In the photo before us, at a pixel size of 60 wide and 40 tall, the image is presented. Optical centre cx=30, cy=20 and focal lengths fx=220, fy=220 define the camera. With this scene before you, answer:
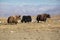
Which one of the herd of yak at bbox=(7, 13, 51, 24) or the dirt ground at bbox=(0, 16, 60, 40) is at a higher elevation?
the herd of yak at bbox=(7, 13, 51, 24)

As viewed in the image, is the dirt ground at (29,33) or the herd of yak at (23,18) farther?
the herd of yak at (23,18)

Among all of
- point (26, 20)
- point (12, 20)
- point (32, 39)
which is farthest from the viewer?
point (26, 20)

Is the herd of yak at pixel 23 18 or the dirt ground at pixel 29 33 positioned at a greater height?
the herd of yak at pixel 23 18

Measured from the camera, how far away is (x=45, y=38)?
1123 cm

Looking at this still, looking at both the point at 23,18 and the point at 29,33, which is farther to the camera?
the point at 23,18

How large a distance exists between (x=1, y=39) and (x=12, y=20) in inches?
330

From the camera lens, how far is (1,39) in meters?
11.1

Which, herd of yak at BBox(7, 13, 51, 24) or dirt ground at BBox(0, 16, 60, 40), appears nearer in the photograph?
dirt ground at BBox(0, 16, 60, 40)

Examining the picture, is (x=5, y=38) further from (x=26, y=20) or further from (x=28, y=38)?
(x=26, y=20)

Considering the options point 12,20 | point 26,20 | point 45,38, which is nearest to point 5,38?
point 45,38

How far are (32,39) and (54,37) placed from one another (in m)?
1.28

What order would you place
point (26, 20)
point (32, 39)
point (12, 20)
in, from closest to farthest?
1. point (32, 39)
2. point (12, 20)
3. point (26, 20)

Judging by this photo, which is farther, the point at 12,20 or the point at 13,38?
the point at 12,20

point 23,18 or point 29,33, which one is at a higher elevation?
point 23,18
